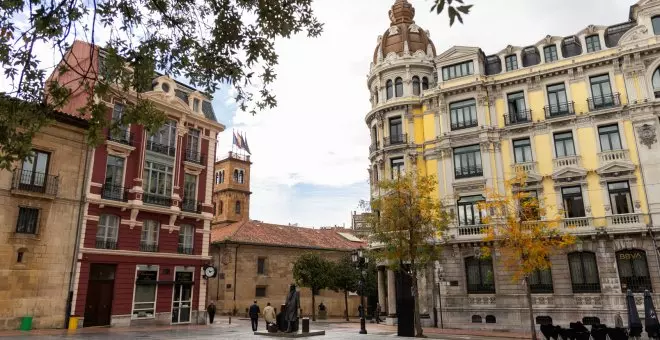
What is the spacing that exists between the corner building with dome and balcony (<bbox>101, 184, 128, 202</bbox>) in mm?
17142

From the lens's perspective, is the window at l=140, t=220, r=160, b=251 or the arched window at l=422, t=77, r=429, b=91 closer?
the window at l=140, t=220, r=160, b=251

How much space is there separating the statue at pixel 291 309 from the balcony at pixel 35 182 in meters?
13.4

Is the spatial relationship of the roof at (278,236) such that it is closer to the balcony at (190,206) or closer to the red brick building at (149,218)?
the balcony at (190,206)

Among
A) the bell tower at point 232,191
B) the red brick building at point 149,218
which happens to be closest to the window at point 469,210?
the red brick building at point 149,218

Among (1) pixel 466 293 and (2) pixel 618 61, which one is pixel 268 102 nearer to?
(1) pixel 466 293

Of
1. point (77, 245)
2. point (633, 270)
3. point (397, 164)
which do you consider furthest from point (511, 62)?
point (77, 245)

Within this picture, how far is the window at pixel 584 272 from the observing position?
25.7 metres

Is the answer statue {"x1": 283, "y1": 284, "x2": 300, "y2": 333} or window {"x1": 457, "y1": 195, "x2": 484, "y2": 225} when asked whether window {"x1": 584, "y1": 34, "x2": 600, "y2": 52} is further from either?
statue {"x1": 283, "y1": 284, "x2": 300, "y2": 333}

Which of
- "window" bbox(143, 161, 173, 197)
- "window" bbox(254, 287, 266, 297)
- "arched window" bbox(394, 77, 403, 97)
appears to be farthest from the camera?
"window" bbox(254, 287, 266, 297)

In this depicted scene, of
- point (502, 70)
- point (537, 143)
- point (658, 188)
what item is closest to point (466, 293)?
point (537, 143)

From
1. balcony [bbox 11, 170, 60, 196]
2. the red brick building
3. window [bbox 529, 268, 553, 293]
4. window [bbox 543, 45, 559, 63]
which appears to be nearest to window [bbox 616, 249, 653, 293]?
window [bbox 529, 268, 553, 293]

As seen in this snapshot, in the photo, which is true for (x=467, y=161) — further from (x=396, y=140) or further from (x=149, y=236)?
(x=149, y=236)

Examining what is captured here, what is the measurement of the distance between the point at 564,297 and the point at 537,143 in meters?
9.39

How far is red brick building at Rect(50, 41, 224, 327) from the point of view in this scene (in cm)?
2483
